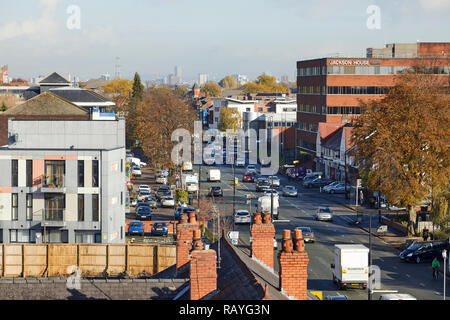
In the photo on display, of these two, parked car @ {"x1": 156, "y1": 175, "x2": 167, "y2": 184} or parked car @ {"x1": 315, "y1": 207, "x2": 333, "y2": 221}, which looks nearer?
parked car @ {"x1": 315, "y1": 207, "x2": 333, "y2": 221}

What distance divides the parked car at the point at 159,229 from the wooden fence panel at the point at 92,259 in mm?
22035

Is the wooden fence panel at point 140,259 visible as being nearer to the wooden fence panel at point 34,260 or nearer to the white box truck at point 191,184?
the wooden fence panel at point 34,260

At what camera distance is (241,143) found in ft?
447

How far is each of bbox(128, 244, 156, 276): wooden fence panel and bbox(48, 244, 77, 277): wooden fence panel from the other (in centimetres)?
261

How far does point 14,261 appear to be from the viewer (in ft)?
113

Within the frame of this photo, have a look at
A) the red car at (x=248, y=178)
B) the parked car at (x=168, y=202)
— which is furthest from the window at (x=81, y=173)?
the red car at (x=248, y=178)

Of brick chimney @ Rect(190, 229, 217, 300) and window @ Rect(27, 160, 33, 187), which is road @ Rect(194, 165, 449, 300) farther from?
brick chimney @ Rect(190, 229, 217, 300)

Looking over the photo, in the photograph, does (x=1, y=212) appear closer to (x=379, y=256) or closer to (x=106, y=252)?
(x=106, y=252)

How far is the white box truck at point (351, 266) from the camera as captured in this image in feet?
133

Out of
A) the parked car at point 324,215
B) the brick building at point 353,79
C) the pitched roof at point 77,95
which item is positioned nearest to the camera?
the parked car at point 324,215

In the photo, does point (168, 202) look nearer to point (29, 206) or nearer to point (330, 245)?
point (330, 245)

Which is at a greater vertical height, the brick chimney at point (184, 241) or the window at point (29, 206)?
the brick chimney at point (184, 241)

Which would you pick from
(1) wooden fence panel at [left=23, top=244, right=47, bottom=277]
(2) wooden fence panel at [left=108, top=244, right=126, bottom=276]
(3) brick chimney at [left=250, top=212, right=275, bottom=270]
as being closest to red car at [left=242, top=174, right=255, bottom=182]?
(2) wooden fence panel at [left=108, top=244, right=126, bottom=276]

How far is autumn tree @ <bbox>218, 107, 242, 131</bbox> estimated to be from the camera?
6029 inches
